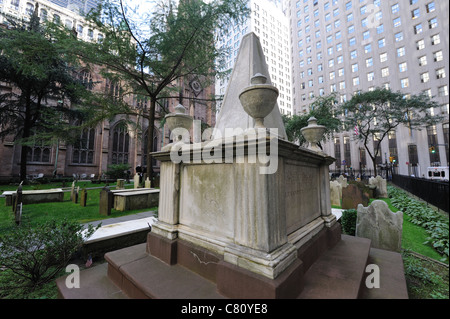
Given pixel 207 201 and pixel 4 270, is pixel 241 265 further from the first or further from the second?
pixel 4 270

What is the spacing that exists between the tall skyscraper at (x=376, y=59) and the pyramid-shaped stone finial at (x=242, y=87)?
34676mm

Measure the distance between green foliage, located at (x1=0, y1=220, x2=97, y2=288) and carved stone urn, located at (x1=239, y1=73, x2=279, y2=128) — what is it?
3.88 m

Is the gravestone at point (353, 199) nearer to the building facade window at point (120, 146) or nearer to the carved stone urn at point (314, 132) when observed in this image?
the carved stone urn at point (314, 132)

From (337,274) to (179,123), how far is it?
3571mm

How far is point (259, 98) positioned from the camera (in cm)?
236

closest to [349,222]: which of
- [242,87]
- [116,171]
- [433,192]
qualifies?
[242,87]

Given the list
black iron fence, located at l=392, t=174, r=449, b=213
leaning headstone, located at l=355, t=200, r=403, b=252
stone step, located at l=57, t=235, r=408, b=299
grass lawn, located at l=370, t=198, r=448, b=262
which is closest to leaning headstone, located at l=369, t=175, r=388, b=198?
black iron fence, located at l=392, t=174, r=449, b=213

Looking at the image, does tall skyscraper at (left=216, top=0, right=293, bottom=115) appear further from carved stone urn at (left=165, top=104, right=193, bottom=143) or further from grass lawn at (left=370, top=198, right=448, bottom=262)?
carved stone urn at (left=165, top=104, right=193, bottom=143)

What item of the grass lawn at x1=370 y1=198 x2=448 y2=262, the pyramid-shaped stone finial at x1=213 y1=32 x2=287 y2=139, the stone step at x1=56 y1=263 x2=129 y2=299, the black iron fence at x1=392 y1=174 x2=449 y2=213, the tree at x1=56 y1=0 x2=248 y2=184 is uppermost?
the tree at x1=56 y1=0 x2=248 y2=184

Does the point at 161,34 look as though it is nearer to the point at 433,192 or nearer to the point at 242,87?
the point at 242,87

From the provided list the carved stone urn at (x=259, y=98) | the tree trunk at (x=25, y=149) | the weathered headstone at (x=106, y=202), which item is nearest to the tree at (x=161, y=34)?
the weathered headstone at (x=106, y=202)

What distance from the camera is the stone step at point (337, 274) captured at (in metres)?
2.19

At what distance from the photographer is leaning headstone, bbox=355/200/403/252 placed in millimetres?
4158
